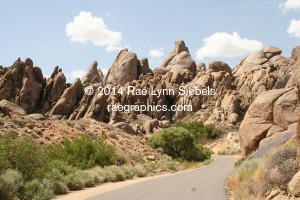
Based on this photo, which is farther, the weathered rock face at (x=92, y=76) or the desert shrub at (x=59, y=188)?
the weathered rock face at (x=92, y=76)

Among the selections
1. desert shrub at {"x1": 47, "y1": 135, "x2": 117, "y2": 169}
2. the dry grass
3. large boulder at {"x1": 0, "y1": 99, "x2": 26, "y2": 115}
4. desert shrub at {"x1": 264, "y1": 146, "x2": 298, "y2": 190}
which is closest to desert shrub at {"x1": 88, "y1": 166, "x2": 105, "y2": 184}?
desert shrub at {"x1": 47, "y1": 135, "x2": 117, "y2": 169}

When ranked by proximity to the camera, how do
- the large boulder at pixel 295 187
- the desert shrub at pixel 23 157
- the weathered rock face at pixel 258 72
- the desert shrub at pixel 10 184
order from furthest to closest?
1. the weathered rock face at pixel 258 72
2. the desert shrub at pixel 23 157
3. the desert shrub at pixel 10 184
4. the large boulder at pixel 295 187

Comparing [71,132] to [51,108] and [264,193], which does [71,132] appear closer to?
[264,193]

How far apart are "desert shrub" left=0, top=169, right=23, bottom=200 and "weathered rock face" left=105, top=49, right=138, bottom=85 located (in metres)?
115

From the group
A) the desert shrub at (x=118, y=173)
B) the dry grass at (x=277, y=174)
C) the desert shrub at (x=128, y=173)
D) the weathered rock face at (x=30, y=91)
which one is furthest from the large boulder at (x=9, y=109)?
the dry grass at (x=277, y=174)

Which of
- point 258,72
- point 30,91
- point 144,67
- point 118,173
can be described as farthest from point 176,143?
point 144,67

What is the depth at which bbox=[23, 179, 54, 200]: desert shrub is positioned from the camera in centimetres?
1716

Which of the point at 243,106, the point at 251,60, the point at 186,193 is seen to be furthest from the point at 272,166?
the point at 251,60

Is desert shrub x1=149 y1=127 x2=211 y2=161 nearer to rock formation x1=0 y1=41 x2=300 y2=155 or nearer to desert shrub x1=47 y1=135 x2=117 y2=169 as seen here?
rock formation x1=0 y1=41 x2=300 y2=155

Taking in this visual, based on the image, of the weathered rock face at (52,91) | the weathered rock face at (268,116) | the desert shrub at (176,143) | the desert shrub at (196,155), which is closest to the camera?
the weathered rock face at (268,116)

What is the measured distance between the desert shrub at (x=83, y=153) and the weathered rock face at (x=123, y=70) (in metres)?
97.1

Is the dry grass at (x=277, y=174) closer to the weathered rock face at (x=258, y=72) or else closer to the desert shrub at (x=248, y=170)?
the desert shrub at (x=248, y=170)

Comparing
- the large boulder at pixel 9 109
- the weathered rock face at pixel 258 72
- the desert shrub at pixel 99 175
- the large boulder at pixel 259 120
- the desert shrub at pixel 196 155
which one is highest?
the weathered rock face at pixel 258 72

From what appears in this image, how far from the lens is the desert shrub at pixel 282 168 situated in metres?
12.4
